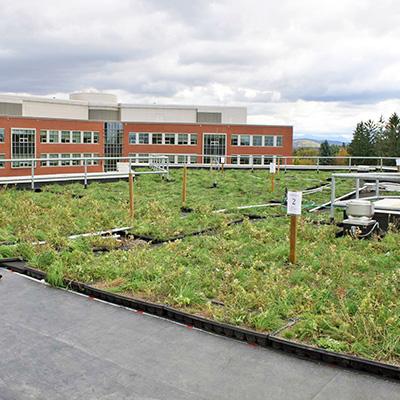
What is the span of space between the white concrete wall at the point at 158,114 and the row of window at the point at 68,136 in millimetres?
16518

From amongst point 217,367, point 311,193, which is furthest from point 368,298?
point 311,193

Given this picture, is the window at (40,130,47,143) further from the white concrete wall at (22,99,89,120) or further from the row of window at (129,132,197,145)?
the white concrete wall at (22,99,89,120)

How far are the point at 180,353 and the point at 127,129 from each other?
7769 cm

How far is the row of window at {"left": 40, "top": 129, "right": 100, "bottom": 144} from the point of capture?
70.1 m

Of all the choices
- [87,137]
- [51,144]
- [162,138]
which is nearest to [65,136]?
[51,144]

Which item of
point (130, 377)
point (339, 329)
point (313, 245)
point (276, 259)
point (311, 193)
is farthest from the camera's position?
point (311, 193)

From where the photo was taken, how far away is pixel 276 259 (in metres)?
8.55

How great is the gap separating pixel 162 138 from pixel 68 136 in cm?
1443

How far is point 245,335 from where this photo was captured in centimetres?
532

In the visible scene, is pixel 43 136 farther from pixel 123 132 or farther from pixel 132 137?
pixel 132 137

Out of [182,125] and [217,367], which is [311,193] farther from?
[182,125]

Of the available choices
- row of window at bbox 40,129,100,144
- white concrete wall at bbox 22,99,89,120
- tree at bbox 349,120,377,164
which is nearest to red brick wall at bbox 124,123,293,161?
row of window at bbox 40,129,100,144

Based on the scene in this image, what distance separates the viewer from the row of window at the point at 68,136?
7006 cm

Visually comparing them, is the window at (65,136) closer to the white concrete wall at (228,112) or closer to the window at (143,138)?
the window at (143,138)
